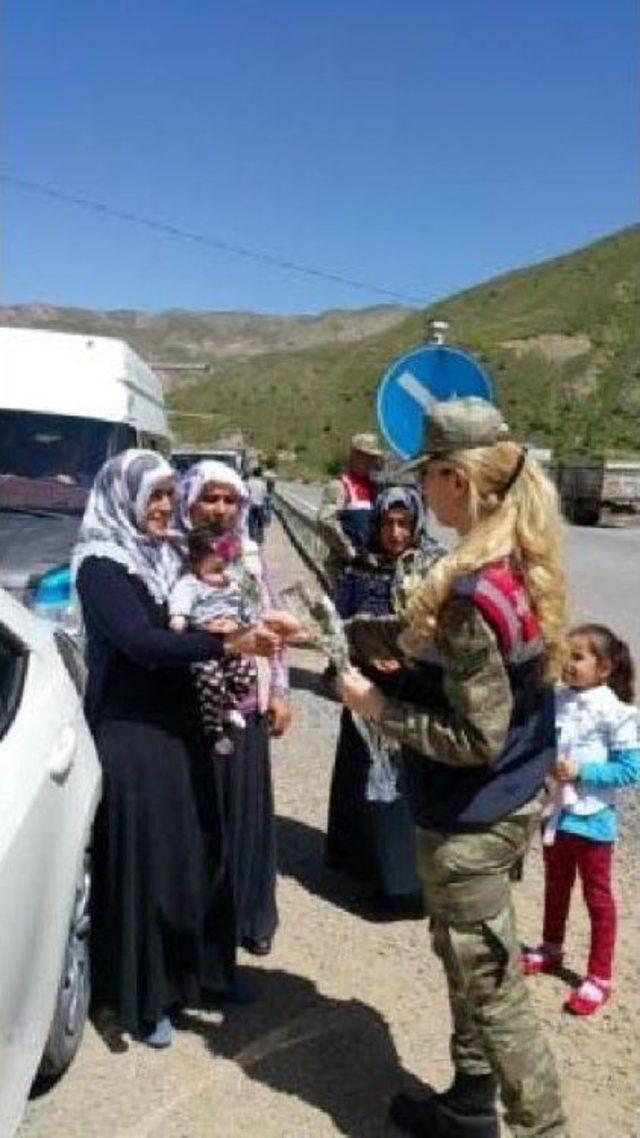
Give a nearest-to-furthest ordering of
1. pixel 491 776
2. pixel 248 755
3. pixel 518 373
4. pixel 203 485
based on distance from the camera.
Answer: pixel 491 776
pixel 203 485
pixel 248 755
pixel 518 373

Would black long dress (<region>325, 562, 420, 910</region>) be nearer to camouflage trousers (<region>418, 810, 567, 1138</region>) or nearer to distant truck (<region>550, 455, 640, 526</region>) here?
camouflage trousers (<region>418, 810, 567, 1138</region>)

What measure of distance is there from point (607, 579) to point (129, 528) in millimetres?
14711

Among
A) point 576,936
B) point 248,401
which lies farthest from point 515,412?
point 576,936

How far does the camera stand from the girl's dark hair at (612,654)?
163 inches

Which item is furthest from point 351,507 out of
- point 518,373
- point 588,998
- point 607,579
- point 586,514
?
point 518,373

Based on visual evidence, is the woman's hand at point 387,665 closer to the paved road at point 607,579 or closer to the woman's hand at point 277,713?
the woman's hand at point 277,713

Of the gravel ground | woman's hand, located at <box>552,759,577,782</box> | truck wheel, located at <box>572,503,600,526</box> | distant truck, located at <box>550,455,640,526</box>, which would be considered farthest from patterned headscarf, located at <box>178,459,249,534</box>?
truck wheel, located at <box>572,503,600,526</box>

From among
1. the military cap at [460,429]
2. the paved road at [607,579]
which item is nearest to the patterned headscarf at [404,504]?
the military cap at [460,429]

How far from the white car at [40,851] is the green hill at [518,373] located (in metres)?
69.2

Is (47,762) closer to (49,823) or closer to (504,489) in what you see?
(49,823)

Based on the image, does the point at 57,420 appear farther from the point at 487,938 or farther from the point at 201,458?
the point at 487,938

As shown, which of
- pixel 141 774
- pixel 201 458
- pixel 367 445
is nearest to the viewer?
pixel 141 774

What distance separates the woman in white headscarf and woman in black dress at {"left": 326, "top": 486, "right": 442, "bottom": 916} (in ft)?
1.87

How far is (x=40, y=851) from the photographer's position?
2.89 metres
